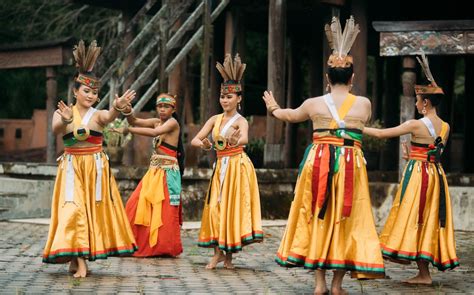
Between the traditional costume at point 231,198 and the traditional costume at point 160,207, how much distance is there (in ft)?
2.47

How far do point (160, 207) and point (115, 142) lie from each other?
6292 mm

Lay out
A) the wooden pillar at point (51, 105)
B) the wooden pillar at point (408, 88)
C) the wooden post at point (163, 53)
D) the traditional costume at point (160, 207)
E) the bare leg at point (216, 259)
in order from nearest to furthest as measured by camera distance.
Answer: the bare leg at point (216, 259) → the traditional costume at point (160, 207) → the wooden pillar at point (408, 88) → the wooden post at point (163, 53) → the wooden pillar at point (51, 105)

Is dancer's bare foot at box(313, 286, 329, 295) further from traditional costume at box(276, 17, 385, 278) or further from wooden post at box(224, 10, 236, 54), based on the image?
wooden post at box(224, 10, 236, 54)

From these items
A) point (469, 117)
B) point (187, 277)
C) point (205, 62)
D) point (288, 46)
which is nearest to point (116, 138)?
point (205, 62)

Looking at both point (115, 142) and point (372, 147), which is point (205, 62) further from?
point (372, 147)

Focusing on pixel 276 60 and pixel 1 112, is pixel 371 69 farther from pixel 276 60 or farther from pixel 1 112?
pixel 276 60

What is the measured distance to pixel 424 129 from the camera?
976 centimetres

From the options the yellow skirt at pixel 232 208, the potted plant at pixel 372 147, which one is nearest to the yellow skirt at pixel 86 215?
the yellow skirt at pixel 232 208

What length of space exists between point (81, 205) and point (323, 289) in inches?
98.2

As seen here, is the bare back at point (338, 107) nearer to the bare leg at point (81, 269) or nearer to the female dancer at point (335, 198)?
the female dancer at point (335, 198)

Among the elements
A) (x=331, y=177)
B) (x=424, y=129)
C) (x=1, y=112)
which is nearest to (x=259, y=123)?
(x=1, y=112)

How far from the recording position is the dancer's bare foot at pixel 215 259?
402 inches

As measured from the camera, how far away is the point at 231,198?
10398mm

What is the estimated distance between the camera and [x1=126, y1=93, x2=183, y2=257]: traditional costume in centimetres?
1120
